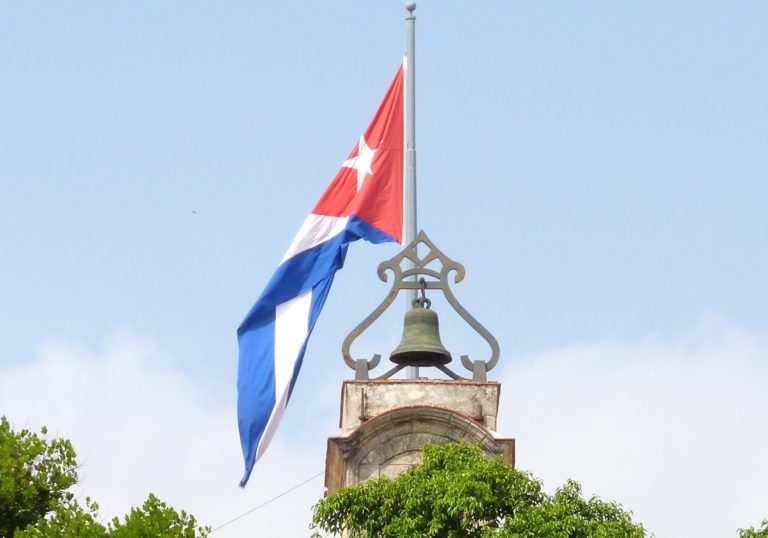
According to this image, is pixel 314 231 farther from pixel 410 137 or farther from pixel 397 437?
pixel 397 437

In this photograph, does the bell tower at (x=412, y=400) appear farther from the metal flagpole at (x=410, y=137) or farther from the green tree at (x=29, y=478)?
the green tree at (x=29, y=478)

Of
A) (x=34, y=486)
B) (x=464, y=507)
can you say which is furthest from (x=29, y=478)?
(x=464, y=507)

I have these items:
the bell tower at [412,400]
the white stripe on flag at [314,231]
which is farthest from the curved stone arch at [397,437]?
the white stripe on flag at [314,231]

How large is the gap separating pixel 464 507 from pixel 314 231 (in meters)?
8.92

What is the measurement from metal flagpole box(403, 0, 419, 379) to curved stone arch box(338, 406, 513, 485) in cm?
286

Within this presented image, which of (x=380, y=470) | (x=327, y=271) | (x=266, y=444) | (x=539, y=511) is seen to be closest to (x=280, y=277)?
(x=327, y=271)

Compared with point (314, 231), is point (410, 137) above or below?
above

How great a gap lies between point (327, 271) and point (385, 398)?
14.9 ft

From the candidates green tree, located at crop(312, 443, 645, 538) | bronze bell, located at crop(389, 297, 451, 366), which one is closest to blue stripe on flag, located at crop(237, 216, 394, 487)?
bronze bell, located at crop(389, 297, 451, 366)

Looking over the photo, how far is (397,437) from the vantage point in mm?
30016

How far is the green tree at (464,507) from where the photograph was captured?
27266mm

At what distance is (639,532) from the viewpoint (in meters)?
27.6

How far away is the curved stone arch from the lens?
29.8 metres

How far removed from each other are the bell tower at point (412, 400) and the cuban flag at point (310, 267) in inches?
89.3
